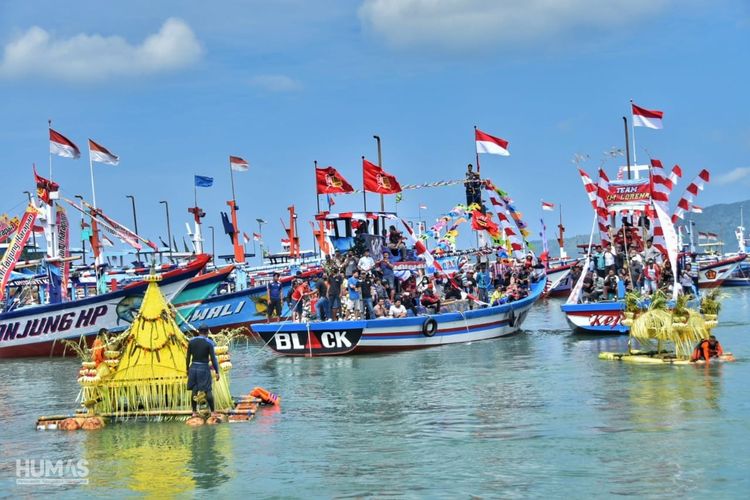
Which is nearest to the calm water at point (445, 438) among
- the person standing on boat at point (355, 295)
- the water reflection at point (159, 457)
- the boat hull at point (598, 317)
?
the water reflection at point (159, 457)

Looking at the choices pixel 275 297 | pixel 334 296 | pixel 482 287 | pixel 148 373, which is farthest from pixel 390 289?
pixel 148 373

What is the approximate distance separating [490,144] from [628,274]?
8.52 meters

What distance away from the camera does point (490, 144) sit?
40.8m

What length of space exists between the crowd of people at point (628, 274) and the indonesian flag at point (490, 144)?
5417mm

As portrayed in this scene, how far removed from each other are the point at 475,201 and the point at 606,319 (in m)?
7.96

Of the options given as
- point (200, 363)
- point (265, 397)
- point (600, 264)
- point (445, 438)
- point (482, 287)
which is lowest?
point (445, 438)

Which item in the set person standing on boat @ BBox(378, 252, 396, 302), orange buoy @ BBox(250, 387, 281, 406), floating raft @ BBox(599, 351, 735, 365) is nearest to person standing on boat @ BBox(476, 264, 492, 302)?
person standing on boat @ BBox(378, 252, 396, 302)

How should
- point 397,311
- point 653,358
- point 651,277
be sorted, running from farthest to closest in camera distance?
1. point 651,277
2. point 397,311
3. point 653,358

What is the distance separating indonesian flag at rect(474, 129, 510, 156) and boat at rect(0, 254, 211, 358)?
11923 mm

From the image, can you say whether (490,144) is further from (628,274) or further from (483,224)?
(628,274)

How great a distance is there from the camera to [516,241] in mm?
40031

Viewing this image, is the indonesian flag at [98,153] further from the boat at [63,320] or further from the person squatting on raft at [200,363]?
the person squatting on raft at [200,363]

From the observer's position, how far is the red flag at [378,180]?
115 ft

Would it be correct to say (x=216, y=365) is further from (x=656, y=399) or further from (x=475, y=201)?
(x=475, y=201)
